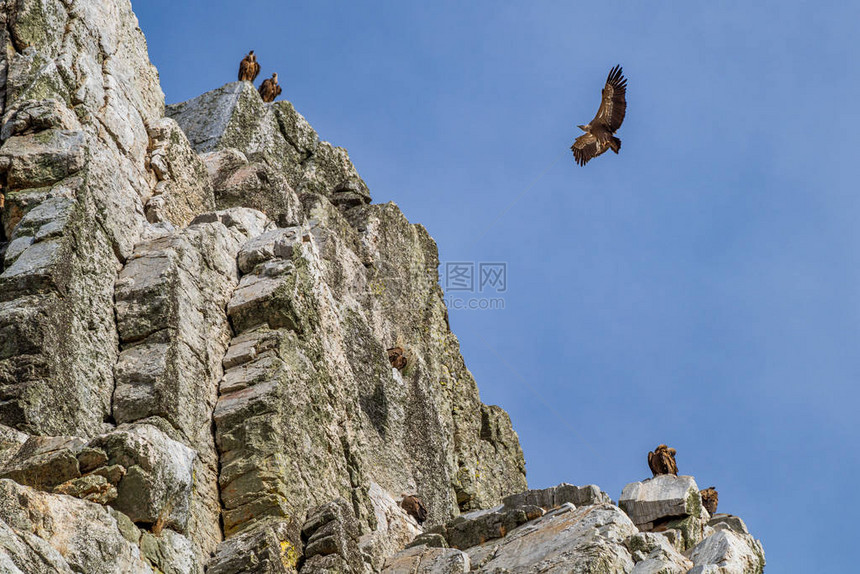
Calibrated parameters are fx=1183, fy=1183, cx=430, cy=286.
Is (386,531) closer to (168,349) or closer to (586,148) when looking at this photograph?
(168,349)

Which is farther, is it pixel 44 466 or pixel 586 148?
pixel 586 148

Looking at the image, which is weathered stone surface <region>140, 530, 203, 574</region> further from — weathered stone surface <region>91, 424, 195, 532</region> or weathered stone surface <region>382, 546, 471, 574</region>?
weathered stone surface <region>382, 546, 471, 574</region>

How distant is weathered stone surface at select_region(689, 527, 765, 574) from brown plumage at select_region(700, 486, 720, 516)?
9.56 feet

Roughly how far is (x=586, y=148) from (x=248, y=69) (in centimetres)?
1290

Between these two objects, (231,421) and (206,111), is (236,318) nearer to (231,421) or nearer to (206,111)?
(231,421)

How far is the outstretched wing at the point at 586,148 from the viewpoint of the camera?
96.4 feet

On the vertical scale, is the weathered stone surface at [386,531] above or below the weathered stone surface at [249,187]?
below

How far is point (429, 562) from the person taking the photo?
2136 cm

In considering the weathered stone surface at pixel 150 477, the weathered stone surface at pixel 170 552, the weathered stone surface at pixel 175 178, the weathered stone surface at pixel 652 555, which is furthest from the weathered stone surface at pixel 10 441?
the weathered stone surface at pixel 652 555

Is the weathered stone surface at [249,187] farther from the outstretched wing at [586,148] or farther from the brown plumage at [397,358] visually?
the outstretched wing at [586,148]

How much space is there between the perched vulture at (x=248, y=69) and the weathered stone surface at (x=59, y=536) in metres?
23.7

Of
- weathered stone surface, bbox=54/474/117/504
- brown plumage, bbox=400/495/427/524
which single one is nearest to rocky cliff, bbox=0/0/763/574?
weathered stone surface, bbox=54/474/117/504

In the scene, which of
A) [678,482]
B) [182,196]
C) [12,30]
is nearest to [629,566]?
[678,482]

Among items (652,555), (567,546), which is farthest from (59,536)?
(652,555)
